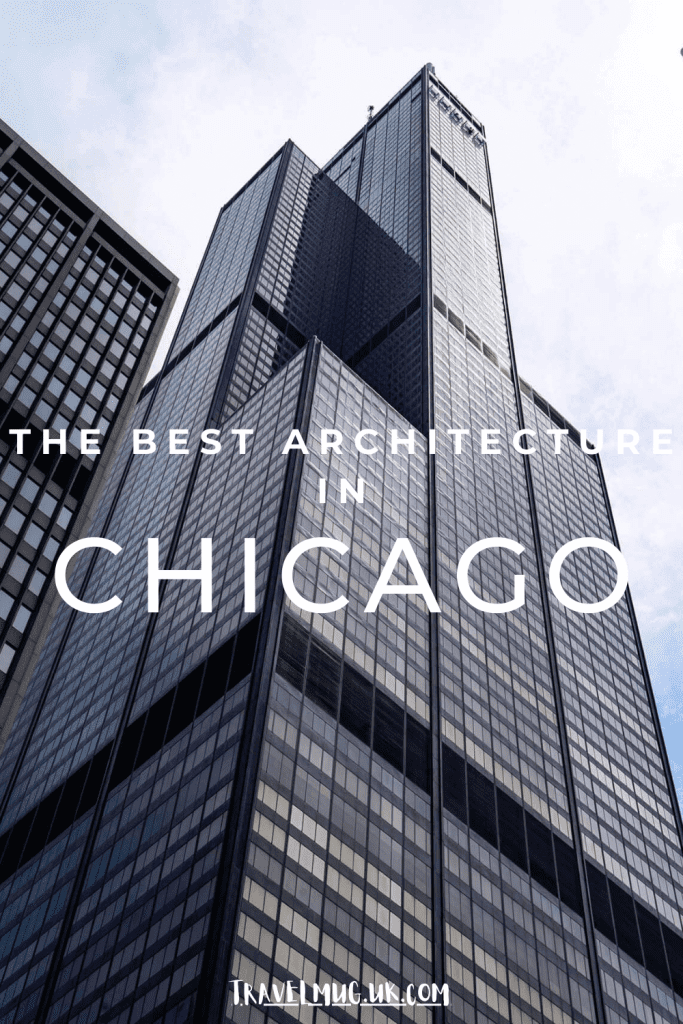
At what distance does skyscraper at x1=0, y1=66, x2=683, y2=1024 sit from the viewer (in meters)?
82.5

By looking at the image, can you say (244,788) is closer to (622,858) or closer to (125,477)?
(622,858)

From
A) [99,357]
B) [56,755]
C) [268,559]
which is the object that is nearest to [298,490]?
[268,559]

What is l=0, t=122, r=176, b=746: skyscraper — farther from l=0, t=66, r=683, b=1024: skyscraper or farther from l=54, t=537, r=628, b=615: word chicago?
l=0, t=66, r=683, b=1024: skyscraper

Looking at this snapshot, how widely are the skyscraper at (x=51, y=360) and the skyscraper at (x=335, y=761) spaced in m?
29.0

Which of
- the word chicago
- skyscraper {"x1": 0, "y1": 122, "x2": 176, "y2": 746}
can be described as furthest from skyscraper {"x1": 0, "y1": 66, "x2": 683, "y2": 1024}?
skyscraper {"x1": 0, "y1": 122, "x2": 176, "y2": 746}

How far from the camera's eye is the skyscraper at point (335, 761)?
8250 centimetres

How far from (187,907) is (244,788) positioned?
30.3 ft

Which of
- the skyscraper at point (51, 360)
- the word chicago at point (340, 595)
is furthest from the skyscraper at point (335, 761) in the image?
the skyscraper at point (51, 360)

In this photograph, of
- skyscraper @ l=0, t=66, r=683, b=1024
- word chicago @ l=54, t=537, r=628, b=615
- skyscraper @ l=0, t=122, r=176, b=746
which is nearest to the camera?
skyscraper @ l=0, t=122, r=176, b=746

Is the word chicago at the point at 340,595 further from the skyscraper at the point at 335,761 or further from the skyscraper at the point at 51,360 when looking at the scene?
the skyscraper at the point at 51,360

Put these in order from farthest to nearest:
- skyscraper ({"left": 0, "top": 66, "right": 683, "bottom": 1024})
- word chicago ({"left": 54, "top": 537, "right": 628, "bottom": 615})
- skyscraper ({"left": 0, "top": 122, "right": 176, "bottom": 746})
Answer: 1. word chicago ({"left": 54, "top": 537, "right": 628, "bottom": 615})
2. skyscraper ({"left": 0, "top": 66, "right": 683, "bottom": 1024})
3. skyscraper ({"left": 0, "top": 122, "right": 176, "bottom": 746})

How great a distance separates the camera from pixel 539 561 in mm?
161625

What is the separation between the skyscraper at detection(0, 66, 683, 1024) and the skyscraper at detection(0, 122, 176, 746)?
2904 centimetres

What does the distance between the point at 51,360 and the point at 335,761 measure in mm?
41981
